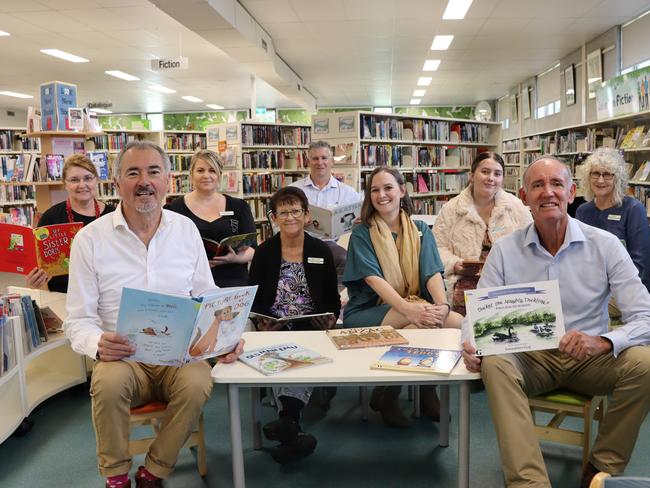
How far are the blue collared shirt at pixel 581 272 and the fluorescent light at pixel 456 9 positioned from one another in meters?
5.43

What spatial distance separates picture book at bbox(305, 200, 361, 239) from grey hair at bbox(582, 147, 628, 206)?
1.66 meters

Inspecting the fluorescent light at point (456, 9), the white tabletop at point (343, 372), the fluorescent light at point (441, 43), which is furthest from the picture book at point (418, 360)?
the fluorescent light at point (441, 43)

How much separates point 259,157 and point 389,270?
5501 mm

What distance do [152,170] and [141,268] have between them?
0.42 m

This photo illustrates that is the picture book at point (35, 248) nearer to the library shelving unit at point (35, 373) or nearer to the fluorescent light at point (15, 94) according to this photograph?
the library shelving unit at point (35, 373)

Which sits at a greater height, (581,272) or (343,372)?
(581,272)

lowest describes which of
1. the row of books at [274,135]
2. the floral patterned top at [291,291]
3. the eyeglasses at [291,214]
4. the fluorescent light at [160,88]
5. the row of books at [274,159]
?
the floral patterned top at [291,291]

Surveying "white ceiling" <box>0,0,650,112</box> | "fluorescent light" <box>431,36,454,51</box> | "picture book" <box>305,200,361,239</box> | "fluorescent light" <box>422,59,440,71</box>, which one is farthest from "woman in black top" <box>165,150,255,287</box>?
"fluorescent light" <box>422,59,440,71</box>

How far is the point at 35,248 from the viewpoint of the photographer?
304cm

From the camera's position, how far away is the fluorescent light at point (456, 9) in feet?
22.3

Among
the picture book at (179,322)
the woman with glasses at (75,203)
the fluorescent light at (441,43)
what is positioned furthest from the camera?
the fluorescent light at (441,43)

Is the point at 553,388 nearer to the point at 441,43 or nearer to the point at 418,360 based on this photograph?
the point at 418,360

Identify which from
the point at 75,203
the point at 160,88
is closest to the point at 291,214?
the point at 75,203

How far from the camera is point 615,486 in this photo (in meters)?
1.03
